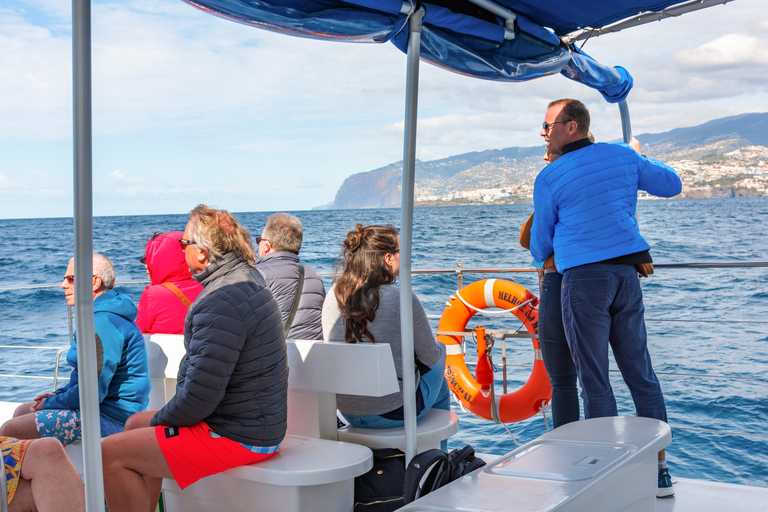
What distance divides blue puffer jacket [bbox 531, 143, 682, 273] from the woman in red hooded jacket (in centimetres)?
149

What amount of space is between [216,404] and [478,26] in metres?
1.27

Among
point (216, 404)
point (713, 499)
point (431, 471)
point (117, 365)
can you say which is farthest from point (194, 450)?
point (713, 499)

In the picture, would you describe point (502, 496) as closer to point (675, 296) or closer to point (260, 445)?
point (260, 445)

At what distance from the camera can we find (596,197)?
1.88 m

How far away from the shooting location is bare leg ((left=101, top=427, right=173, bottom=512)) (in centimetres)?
155

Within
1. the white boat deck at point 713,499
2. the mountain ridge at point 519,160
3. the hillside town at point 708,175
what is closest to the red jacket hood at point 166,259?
the white boat deck at point 713,499

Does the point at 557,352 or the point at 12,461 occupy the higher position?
the point at 557,352

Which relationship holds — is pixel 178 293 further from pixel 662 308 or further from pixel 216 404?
pixel 662 308

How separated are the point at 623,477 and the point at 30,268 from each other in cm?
2331

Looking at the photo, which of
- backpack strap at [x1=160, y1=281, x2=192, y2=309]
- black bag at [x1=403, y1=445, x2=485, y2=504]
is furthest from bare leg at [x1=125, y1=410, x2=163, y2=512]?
backpack strap at [x1=160, y1=281, x2=192, y2=309]

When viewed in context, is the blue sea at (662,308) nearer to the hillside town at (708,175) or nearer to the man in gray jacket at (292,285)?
the man in gray jacket at (292,285)

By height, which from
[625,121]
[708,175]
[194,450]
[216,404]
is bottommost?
[194,450]

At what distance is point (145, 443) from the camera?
1.55 m

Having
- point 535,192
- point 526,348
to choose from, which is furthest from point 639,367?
point 526,348
